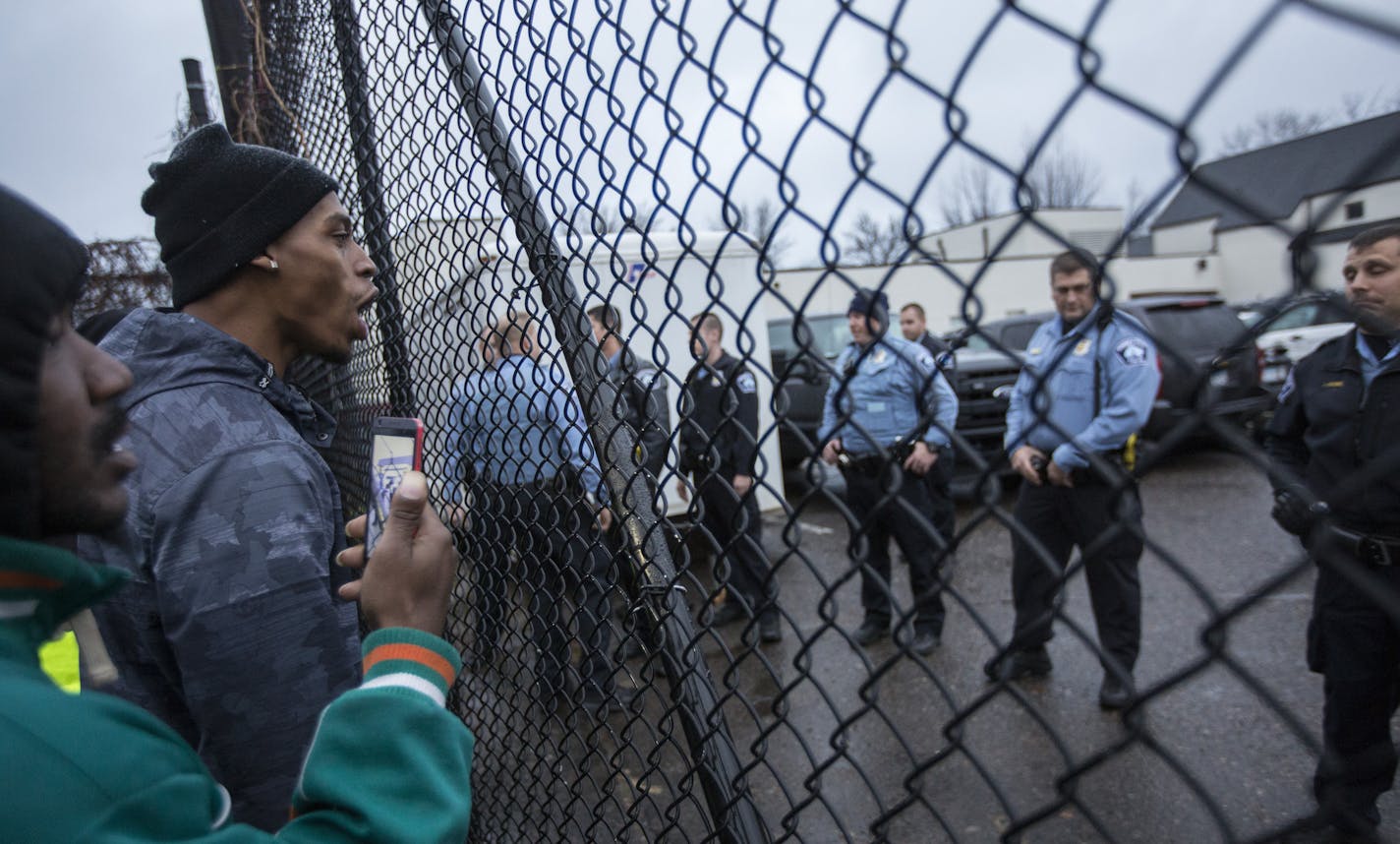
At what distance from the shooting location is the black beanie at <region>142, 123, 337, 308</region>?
1585mm

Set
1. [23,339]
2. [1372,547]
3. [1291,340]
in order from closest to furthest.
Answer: [23,339] < [1372,547] < [1291,340]

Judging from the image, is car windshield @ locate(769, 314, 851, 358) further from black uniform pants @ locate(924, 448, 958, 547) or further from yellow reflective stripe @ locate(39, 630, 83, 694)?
yellow reflective stripe @ locate(39, 630, 83, 694)

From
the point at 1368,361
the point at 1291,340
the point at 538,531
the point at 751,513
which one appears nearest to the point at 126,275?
the point at 751,513

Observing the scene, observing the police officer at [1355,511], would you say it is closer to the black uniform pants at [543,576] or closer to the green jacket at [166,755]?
the black uniform pants at [543,576]

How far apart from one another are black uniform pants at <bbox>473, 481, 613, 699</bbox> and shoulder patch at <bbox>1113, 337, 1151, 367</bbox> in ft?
7.73

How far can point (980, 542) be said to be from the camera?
264 inches

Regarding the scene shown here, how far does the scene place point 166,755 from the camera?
0.77 meters

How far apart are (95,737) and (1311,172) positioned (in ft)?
3.81

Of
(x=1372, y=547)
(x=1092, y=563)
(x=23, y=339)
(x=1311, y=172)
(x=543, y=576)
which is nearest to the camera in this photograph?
(x=1311, y=172)

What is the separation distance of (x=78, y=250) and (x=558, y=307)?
784 mm

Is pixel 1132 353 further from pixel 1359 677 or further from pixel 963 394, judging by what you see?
pixel 963 394

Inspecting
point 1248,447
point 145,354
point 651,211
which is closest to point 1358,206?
point 1248,447

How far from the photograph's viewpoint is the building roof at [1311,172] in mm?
527

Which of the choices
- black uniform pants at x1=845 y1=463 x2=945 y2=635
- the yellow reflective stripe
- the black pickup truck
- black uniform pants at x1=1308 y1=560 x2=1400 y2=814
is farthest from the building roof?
the black pickup truck
